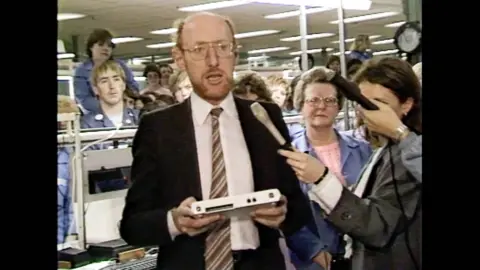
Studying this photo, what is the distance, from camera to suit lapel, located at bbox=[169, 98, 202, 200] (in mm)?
2143

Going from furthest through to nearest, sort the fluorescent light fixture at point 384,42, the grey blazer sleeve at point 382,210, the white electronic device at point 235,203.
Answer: the fluorescent light fixture at point 384,42 → the grey blazer sleeve at point 382,210 → the white electronic device at point 235,203

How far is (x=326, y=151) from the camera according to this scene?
91.0 inches

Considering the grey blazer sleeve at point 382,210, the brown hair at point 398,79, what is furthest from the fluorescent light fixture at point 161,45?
the grey blazer sleeve at point 382,210

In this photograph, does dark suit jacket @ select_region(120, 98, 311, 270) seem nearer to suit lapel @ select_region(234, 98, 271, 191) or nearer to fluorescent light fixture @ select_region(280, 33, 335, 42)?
suit lapel @ select_region(234, 98, 271, 191)

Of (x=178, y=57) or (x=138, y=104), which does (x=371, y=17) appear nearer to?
(x=178, y=57)

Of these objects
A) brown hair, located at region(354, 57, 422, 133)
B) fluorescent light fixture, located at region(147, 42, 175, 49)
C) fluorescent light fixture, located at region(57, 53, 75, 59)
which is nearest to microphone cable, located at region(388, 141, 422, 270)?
brown hair, located at region(354, 57, 422, 133)

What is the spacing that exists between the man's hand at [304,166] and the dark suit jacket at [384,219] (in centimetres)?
13

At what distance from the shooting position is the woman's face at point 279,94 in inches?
88.3

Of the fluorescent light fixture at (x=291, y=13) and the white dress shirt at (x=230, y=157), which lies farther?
the fluorescent light fixture at (x=291, y=13)

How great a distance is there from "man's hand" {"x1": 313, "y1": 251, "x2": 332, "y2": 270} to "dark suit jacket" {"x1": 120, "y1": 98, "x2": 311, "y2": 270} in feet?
0.68

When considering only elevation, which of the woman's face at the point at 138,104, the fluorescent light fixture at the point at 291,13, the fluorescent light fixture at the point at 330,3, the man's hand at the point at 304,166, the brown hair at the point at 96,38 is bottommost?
the man's hand at the point at 304,166

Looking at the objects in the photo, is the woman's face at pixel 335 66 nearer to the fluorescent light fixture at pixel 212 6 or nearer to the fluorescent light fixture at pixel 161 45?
the fluorescent light fixture at pixel 212 6
